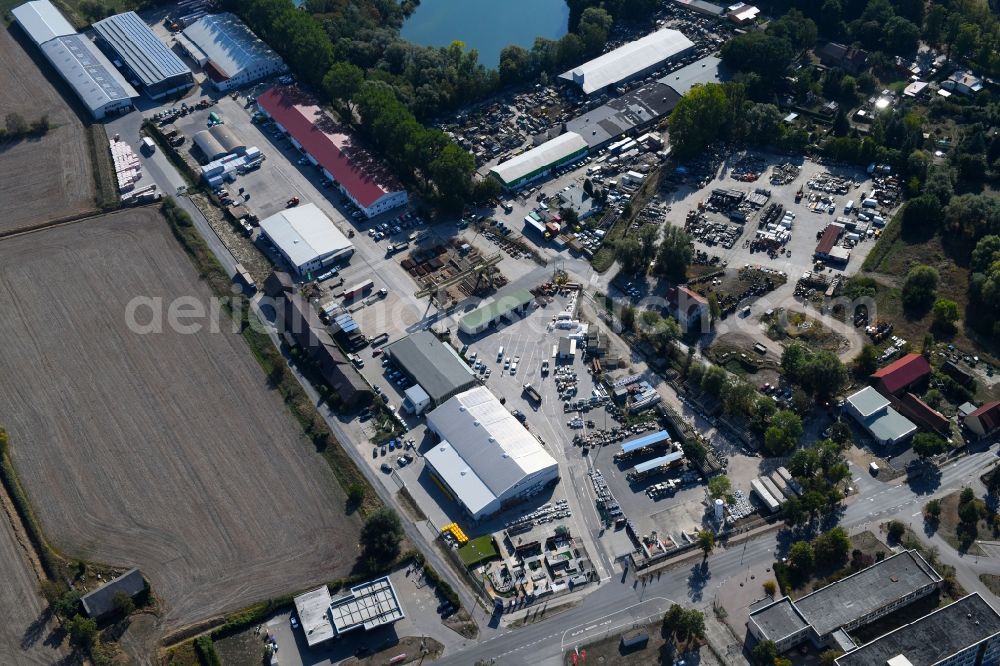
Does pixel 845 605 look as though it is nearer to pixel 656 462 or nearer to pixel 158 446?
pixel 656 462

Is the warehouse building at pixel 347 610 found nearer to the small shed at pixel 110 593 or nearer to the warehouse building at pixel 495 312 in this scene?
the small shed at pixel 110 593

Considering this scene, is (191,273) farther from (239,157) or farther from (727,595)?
(727,595)

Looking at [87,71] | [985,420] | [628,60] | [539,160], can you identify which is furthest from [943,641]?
[87,71]

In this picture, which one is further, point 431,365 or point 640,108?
point 640,108

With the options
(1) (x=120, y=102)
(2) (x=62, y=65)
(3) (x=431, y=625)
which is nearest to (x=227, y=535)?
(3) (x=431, y=625)

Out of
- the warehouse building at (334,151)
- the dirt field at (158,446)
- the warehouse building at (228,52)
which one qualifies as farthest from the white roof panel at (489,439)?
the warehouse building at (228,52)

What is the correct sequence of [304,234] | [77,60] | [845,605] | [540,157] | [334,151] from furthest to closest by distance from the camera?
[77,60] < [334,151] < [540,157] < [304,234] < [845,605]
